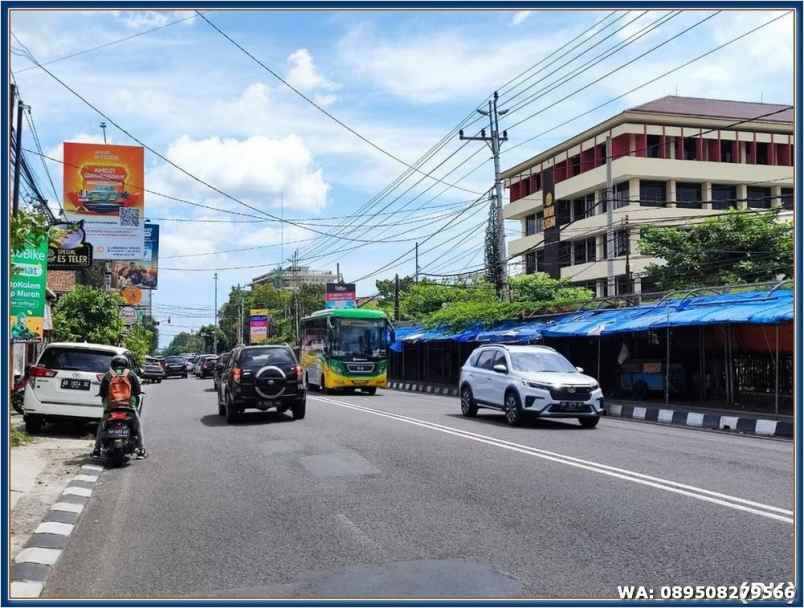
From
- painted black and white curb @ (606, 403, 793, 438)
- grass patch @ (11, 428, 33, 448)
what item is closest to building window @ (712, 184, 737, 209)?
painted black and white curb @ (606, 403, 793, 438)

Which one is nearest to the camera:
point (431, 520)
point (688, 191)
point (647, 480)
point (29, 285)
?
point (431, 520)

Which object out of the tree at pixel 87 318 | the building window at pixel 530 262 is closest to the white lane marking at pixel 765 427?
the tree at pixel 87 318

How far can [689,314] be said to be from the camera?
21.1m

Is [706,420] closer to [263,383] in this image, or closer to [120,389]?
[263,383]

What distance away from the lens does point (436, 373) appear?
44.2 metres

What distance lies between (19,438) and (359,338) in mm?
17656

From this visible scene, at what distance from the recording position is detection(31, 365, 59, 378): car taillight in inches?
589

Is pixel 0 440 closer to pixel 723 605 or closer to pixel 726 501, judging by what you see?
pixel 723 605

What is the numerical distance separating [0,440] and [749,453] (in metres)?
11.2

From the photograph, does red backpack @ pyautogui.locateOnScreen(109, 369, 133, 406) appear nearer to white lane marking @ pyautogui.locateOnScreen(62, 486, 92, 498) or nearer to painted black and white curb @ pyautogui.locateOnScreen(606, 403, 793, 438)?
white lane marking @ pyautogui.locateOnScreen(62, 486, 92, 498)

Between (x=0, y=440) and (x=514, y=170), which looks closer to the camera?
(x=0, y=440)

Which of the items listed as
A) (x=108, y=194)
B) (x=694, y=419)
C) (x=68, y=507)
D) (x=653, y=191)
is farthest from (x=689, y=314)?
(x=653, y=191)

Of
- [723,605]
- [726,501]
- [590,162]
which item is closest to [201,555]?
[723,605]

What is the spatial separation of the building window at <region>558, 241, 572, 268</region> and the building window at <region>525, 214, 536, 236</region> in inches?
175
